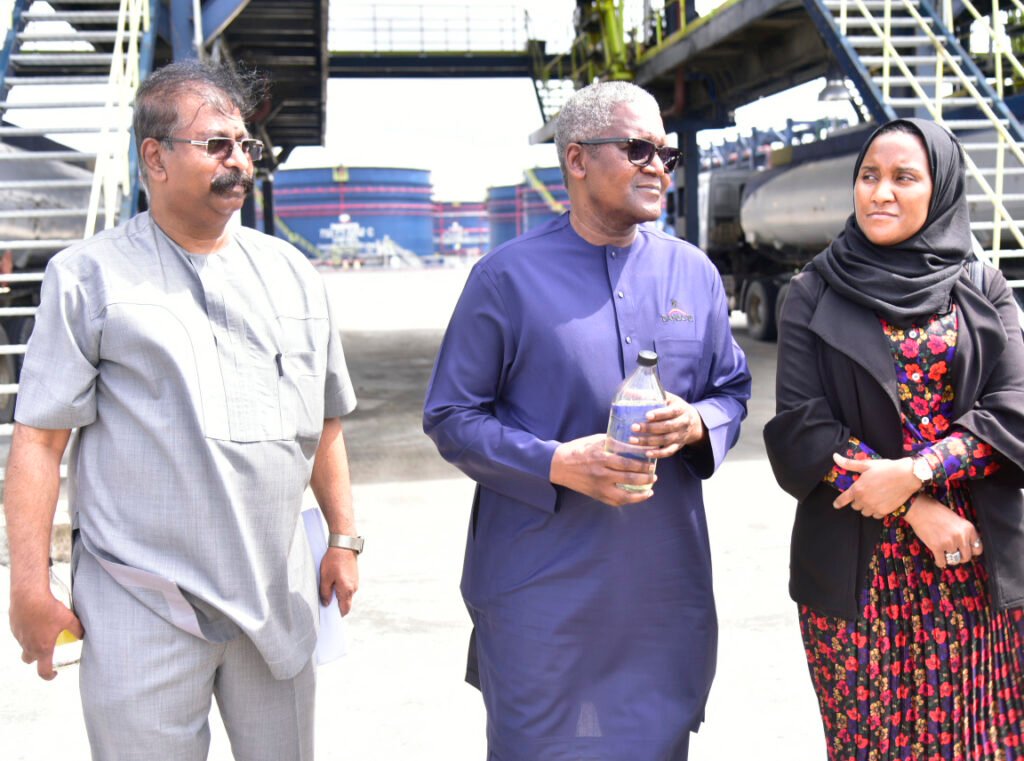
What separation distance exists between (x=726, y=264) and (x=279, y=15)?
10084 millimetres

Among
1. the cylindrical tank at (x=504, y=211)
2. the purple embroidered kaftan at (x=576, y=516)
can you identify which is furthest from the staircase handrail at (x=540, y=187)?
the purple embroidered kaftan at (x=576, y=516)

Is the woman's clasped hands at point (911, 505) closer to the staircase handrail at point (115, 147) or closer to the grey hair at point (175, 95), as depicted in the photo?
the grey hair at point (175, 95)

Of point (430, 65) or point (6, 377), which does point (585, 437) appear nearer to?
point (6, 377)

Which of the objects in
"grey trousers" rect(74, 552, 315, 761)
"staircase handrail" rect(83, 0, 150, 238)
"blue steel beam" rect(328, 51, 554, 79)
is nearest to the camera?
"grey trousers" rect(74, 552, 315, 761)

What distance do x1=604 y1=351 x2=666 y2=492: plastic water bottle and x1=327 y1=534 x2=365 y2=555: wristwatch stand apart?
30.2 inches

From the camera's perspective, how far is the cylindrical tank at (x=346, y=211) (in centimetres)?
5541

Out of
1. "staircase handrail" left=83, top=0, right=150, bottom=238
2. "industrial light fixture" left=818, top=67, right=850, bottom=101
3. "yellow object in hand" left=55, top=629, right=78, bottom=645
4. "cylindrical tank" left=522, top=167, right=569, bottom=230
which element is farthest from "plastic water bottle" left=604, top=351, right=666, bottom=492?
"cylindrical tank" left=522, top=167, right=569, bottom=230

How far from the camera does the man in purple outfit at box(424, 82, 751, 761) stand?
2436 mm

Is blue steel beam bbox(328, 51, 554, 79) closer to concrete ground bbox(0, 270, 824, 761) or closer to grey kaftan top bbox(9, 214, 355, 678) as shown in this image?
concrete ground bbox(0, 270, 824, 761)

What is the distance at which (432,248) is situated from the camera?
59.4 meters

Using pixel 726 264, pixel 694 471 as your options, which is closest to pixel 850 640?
pixel 694 471

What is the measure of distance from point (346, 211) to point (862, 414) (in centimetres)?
5500

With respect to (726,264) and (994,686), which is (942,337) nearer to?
(994,686)

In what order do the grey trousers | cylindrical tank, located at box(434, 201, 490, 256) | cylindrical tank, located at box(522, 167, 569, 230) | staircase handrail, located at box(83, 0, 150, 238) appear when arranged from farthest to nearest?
cylindrical tank, located at box(434, 201, 490, 256), cylindrical tank, located at box(522, 167, 569, 230), staircase handrail, located at box(83, 0, 150, 238), the grey trousers
